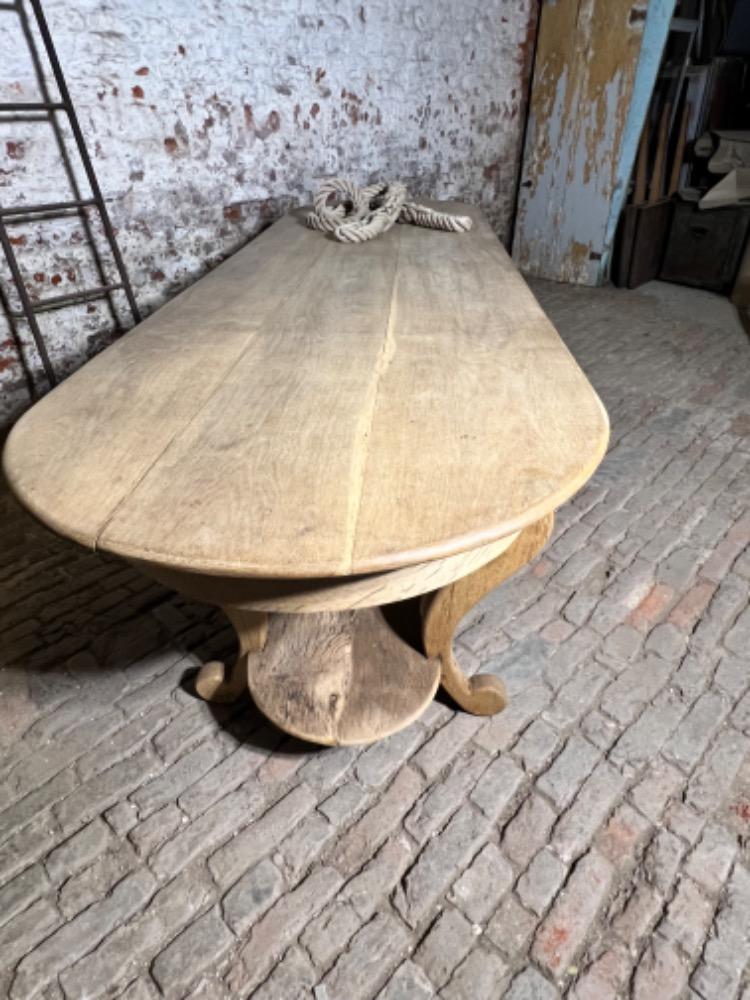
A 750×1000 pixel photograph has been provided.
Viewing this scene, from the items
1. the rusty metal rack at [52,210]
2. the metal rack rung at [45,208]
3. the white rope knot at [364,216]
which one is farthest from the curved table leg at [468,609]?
the metal rack rung at [45,208]

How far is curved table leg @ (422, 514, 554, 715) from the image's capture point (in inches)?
45.4

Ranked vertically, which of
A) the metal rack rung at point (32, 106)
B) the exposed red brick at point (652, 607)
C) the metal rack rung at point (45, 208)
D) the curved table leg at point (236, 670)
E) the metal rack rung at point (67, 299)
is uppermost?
the metal rack rung at point (32, 106)

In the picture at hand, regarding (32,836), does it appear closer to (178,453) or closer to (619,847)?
(178,453)

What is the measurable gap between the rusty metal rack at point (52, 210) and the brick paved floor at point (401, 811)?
2.98 feet

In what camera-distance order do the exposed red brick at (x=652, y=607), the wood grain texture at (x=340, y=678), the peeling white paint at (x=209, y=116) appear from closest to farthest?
the wood grain texture at (x=340, y=678)
the exposed red brick at (x=652, y=607)
the peeling white paint at (x=209, y=116)

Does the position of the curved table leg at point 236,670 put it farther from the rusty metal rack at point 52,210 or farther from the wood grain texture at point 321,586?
the rusty metal rack at point 52,210

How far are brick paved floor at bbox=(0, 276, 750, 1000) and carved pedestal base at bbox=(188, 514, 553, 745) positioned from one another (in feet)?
0.43

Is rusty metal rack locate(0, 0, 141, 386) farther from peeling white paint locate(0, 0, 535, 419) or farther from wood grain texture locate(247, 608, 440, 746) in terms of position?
wood grain texture locate(247, 608, 440, 746)

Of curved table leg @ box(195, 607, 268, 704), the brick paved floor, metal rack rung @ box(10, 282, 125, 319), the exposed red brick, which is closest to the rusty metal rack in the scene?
metal rack rung @ box(10, 282, 125, 319)

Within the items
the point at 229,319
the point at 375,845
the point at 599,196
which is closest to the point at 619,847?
the point at 375,845

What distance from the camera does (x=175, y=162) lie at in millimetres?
2375

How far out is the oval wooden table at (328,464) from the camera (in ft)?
2.51

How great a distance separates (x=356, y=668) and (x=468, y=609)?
33 cm

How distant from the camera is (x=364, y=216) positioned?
2262 millimetres
